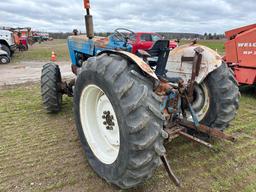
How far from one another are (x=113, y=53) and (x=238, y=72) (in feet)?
15.7

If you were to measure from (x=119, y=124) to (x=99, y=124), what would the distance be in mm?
838

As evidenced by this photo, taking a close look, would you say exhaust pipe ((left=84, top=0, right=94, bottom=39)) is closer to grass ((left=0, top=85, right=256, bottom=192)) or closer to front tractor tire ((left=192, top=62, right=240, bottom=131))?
grass ((left=0, top=85, right=256, bottom=192))

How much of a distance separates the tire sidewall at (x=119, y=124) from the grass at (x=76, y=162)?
0.18 meters

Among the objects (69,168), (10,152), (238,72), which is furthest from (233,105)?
(238,72)

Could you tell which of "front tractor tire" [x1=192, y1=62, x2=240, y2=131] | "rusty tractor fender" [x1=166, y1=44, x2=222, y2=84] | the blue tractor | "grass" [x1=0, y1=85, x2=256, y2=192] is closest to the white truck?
"grass" [x1=0, y1=85, x2=256, y2=192]

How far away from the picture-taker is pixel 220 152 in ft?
10.4

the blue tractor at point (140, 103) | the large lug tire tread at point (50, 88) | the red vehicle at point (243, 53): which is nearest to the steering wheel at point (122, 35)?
the blue tractor at point (140, 103)

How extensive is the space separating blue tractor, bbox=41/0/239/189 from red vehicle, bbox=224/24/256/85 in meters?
3.19

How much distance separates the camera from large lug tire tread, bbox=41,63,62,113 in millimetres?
4348

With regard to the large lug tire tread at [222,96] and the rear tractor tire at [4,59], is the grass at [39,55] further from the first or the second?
the large lug tire tread at [222,96]

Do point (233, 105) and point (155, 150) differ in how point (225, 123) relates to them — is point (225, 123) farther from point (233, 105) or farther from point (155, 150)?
point (155, 150)

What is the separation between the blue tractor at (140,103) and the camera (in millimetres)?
2010

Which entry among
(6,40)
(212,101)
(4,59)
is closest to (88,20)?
(212,101)

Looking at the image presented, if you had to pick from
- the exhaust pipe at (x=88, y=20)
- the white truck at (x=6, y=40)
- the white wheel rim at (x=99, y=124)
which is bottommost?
the white wheel rim at (x=99, y=124)
